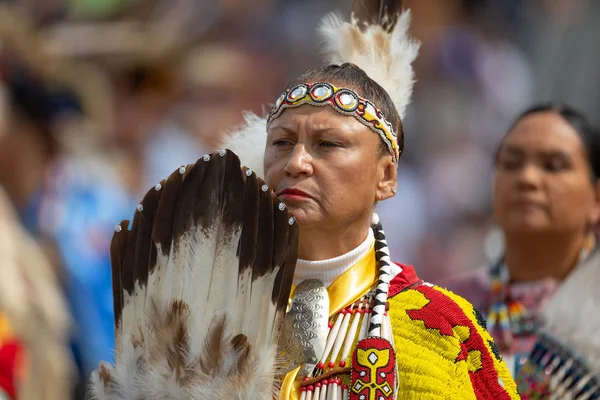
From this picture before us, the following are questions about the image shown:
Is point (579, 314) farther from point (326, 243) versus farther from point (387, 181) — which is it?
point (326, 243)

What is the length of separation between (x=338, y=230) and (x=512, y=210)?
1796 mm

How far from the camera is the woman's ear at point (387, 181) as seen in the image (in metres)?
2.96

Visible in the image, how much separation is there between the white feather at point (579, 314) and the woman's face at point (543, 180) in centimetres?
27

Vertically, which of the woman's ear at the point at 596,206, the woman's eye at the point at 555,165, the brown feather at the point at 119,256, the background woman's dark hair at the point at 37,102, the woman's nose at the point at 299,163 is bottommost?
the brown feather at the point at 119,256

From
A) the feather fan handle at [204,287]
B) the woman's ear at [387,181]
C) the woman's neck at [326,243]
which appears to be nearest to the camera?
the feather fan handle at [204,287]

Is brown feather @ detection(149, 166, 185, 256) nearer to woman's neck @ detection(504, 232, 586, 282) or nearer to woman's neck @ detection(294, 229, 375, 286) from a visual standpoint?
woman's neck @ detection(294, 229, 375, 286)

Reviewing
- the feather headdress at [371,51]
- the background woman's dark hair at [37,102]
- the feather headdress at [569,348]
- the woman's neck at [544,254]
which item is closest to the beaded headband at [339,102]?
the feather headdress at [371,51]

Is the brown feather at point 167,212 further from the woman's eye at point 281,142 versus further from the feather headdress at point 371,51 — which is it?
the feather headdress at point 371,51

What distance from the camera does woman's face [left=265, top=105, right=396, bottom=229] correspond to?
9.11ft

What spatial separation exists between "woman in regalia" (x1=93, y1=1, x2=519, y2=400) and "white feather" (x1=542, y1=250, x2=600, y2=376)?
4.48 feet

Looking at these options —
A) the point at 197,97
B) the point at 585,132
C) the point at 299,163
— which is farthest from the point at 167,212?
the point at 197,97

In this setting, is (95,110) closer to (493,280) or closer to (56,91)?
(56,91)

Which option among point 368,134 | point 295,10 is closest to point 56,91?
point 295,10

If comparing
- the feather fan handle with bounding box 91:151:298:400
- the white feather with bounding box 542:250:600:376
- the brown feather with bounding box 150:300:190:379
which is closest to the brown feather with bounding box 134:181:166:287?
the feather fan handle with bounding box 91:151:298:400
